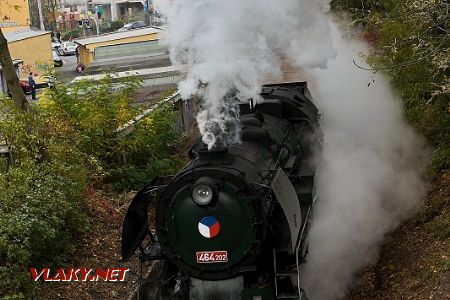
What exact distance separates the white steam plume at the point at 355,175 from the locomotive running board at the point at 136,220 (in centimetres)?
215

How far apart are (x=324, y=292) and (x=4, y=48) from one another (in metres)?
7.91

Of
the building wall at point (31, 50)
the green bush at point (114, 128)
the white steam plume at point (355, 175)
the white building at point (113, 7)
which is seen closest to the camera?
the white steam plume at point (355, 175)

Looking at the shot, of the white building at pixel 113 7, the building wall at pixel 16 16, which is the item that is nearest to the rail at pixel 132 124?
the building wall at pixel 16 16

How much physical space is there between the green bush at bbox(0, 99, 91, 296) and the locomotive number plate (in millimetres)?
2223

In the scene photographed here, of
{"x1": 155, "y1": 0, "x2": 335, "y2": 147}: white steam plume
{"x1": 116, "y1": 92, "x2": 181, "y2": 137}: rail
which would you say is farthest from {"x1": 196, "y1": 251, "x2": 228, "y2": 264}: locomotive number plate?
{"x1": 116, "y1": 92, "x2": 181, "y2": 137}: rail

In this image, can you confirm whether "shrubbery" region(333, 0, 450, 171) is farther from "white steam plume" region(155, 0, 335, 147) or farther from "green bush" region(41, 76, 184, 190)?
"green bush" region(41, 76, 184, 190)

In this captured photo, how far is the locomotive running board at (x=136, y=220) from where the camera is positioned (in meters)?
6.37

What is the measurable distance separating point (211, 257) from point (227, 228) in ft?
1.18

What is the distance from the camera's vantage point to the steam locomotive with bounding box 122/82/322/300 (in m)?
5.80

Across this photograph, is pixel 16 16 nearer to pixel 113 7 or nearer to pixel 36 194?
pixel 113 7

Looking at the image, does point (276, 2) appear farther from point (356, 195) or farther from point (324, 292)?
point (324, 292)

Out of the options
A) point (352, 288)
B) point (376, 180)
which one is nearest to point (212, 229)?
point (352, 288)

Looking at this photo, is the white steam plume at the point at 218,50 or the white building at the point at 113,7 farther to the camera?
the white building at the point at 113,7

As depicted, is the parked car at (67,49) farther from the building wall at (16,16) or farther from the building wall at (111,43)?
the building wall at (111,43)
